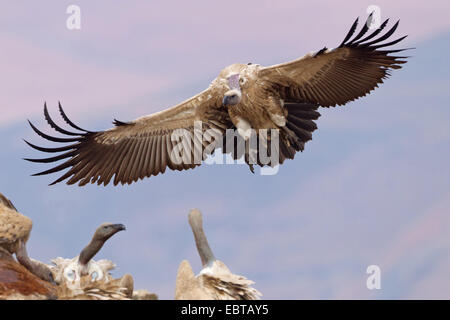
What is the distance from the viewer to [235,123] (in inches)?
432

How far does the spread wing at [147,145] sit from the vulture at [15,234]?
9.11 feet

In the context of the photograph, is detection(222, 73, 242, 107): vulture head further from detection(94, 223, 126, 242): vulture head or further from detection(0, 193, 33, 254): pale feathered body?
detection(0, 193, 33, 254): pale feathered body

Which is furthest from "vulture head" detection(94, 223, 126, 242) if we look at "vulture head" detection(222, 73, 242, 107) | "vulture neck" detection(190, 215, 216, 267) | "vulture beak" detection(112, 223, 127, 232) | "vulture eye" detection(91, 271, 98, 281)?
"vulture head" detection(222, 73, 242, 107)

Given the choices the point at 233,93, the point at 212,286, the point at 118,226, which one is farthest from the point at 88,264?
the point at 212,286

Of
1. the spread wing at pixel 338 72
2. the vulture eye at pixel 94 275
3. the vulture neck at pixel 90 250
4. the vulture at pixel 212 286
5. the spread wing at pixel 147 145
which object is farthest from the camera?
the spread wing at pixel 147 145

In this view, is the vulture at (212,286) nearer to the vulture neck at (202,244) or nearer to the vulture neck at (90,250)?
the vulture neck at (202,244)

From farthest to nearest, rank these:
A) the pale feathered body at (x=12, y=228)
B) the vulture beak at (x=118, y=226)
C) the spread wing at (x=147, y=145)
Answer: the spread wing at (x=147, y=145) < the vulture beak at (x=118, y=226) < the pale feathered body at (x=12, y=228)

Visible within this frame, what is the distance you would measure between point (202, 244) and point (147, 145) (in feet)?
14.0

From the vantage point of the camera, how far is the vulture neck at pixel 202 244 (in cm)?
698

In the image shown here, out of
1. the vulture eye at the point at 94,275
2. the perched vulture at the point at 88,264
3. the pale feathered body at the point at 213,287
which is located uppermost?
the perched vulture at the point at 88,264

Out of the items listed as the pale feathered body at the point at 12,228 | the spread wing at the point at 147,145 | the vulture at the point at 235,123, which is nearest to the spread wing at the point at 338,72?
the vulture at the point at 235,123
